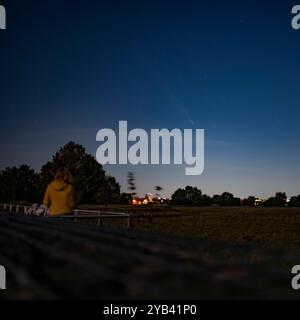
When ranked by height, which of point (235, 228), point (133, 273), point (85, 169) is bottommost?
point (235, 228)

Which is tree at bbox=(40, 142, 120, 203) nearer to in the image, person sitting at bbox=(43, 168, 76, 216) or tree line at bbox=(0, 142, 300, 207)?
tree line at bbox=(0, 142, 300, 207)

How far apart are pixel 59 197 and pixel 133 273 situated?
7789 millimetres

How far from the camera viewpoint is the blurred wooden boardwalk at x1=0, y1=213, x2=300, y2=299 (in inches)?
79.9

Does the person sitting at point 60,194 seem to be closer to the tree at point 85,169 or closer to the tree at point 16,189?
the tree at point 85,169

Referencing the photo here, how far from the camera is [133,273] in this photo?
7.95ft

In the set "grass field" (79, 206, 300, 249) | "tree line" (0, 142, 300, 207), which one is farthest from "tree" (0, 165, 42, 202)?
"grass field" (79, 206, 300, 249)

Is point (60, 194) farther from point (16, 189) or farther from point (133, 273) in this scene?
point (16, 189)

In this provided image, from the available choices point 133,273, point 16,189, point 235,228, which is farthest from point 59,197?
point 16,189

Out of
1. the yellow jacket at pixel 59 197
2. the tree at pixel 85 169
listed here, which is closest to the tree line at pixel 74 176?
the tree at pixel 85 169

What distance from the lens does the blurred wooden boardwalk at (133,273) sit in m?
2.03

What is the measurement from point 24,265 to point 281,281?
221cm

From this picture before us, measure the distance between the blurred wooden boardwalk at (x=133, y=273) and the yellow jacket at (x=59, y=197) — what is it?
223 inches
